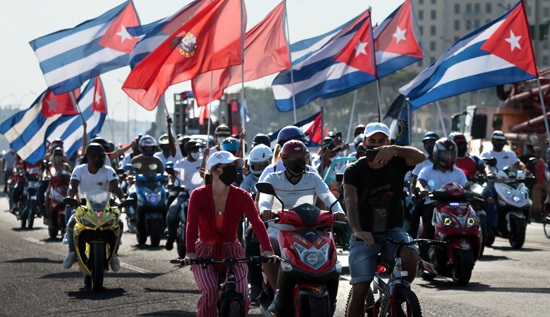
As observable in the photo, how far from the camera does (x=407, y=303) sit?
8.33 meters

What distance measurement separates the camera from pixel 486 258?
17.8 meters

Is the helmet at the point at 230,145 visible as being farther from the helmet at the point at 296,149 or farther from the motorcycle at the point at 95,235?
the helmet at the point at 296,149

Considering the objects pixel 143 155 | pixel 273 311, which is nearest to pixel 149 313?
pixel 273 311

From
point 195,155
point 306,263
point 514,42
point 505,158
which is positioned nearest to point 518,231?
point 505,158

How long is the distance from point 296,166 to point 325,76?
554 inches

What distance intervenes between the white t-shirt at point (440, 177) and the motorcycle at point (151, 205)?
6.40 m

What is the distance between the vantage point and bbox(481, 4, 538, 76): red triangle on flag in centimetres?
1989

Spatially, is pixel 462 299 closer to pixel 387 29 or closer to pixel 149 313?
pixel 149 313

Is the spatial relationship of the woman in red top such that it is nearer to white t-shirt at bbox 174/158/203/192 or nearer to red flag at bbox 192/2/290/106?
white t-shirt at bbox 174/158/203/192

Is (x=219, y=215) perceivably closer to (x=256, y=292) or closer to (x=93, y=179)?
(x=256, y=292)

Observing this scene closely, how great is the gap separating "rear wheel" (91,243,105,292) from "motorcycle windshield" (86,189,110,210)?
22.1 inches

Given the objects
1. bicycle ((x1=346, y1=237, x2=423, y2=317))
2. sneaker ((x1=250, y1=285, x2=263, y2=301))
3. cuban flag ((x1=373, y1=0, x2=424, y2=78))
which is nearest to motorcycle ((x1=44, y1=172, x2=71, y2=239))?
cuban flag ((x1=373, y1=0, x2=424, y2=78))

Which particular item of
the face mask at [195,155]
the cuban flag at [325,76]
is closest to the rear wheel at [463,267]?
the face mask at [195,155]

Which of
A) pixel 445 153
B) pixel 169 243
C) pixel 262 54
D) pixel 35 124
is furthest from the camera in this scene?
pixel 35 124
